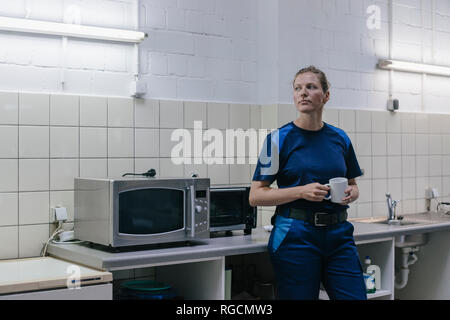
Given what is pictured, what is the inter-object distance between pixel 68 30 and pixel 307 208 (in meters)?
1.53

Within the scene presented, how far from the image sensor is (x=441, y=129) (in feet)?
16.0

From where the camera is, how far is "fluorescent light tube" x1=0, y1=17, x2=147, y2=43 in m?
2.95

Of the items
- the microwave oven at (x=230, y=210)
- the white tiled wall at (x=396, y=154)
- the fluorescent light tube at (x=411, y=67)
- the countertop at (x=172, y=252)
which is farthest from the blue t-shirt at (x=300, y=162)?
the fluorescent light tube at (x=411, y=67)

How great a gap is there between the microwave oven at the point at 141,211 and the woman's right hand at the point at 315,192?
0.56m

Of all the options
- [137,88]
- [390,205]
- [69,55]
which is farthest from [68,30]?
[390,205]

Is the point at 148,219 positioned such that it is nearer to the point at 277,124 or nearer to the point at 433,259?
the point at 277,124

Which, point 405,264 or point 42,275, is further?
point 405,264

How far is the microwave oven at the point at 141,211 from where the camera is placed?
272 centimetres

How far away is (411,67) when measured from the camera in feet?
14.6

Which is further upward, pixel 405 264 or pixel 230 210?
pixel 230 210

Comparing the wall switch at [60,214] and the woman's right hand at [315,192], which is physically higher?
the woman's right hand at [315,192]

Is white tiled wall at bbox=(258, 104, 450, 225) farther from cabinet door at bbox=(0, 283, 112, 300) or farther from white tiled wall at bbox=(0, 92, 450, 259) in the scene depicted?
cabinet door at bbox=(0, 283, 112, 300)

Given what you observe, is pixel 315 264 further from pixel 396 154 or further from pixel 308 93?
pixel 396 154

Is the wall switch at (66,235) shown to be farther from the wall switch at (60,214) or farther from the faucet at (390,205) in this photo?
the faucet at (390,205)
